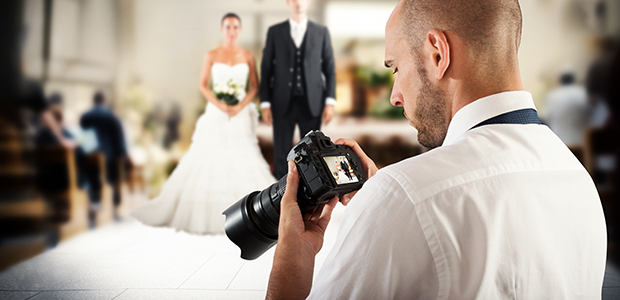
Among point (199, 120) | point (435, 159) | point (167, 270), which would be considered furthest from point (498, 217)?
point (199, 120)

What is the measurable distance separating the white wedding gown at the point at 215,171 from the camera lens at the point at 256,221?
2045 millimetres

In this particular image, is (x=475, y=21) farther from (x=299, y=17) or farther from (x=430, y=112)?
(x=299, y=17)

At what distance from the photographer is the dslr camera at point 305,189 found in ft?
2.35

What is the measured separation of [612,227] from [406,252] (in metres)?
3.27

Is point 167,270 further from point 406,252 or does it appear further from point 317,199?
point 406,252

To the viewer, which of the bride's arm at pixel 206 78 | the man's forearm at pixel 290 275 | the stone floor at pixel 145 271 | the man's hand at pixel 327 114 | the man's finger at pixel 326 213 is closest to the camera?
the man's forearm at pixel 290 275

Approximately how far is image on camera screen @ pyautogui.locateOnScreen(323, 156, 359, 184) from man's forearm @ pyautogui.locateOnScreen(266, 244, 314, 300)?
6.2 inches

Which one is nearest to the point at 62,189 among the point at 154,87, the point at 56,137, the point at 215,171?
the point at 56,137

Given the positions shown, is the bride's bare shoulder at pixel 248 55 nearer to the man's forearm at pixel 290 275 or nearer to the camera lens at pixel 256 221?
the camera lens at pixel 256 221

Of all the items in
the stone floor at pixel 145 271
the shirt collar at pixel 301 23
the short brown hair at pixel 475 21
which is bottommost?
the stone floor at pixel 145 271

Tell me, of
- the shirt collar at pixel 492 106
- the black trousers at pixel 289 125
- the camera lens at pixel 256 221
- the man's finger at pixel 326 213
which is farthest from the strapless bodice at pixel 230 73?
the shirt collar at pixel 492 106

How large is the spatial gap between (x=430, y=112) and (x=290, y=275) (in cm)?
39

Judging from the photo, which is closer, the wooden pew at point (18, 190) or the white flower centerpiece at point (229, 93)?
the wooden pew at point (18, 190)

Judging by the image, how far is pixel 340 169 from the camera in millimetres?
748
